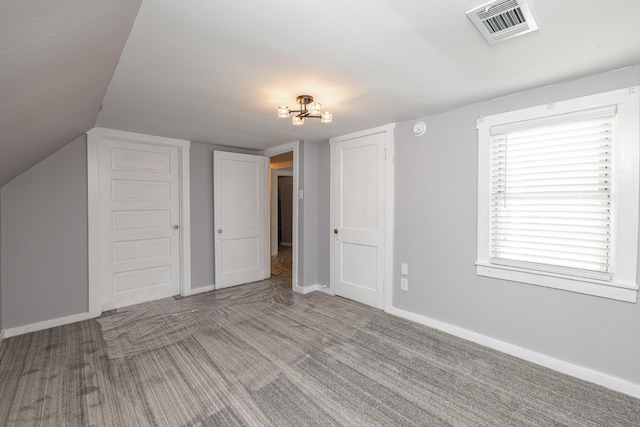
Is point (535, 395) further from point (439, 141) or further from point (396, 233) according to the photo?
point (439, 141)

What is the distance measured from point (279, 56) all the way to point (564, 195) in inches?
91.2

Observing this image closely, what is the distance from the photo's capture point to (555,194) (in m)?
2.16

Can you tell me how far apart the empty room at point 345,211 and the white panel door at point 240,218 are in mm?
454

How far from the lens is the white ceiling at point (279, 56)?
4.06 feet

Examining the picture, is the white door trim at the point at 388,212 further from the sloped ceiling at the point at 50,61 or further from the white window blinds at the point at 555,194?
the sloped ceiling at the point at 50,61

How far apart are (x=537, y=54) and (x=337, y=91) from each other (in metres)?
1.31

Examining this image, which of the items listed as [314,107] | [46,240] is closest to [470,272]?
[314,107]

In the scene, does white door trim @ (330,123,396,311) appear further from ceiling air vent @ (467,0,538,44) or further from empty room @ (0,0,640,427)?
ceiling air vent @ (467,0,538,44)

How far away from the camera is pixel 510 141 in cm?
238

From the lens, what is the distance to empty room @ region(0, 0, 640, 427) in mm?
1448

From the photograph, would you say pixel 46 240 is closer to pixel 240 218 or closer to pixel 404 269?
pixel 240 218

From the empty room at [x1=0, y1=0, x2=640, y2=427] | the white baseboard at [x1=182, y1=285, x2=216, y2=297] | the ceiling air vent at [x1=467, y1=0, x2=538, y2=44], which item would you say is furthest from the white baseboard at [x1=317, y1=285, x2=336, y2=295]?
the ceiling air vent at [x1=467, y1=0, x2=538, y2=44]

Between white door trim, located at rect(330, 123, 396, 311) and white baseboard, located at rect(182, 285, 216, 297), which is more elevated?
white door trim, located at rect(330, 123, 396, 311)

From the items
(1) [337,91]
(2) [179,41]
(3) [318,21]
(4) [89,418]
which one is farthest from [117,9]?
(4) [89,418]
